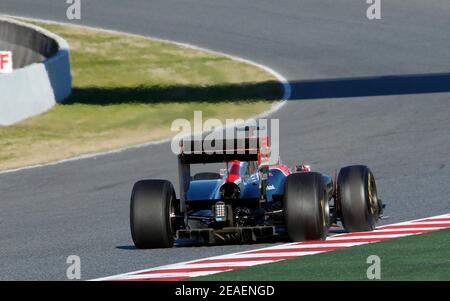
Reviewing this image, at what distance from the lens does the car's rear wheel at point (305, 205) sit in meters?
12.2

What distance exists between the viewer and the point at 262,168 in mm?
12875

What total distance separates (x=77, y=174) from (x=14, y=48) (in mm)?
13862

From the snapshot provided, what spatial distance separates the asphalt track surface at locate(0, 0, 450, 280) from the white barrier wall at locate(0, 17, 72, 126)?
369 centimetres

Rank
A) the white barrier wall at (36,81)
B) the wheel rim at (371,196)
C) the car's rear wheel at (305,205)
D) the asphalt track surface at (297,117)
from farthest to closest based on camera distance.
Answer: the white barrier wall at (36,81), the asphalt track surface at (297,117), the wheel rim at (371,196), the car's rear wheel at (305,205)

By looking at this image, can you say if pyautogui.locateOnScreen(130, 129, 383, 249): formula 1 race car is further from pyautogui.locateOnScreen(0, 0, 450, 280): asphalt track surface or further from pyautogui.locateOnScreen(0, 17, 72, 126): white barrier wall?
pyautogui.locateOnScreen(0, 17, 72, 126): white barrier wall

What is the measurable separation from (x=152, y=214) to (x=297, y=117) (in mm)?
11415

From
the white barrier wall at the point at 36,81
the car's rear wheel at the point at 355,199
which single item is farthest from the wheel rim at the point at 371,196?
the white barrier wall at the point at 36,81

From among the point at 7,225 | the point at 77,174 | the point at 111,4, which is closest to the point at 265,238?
the point at 7,225

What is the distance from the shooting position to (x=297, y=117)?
2383 centimetres

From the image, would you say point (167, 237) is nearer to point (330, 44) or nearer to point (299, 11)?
point (330, 44)

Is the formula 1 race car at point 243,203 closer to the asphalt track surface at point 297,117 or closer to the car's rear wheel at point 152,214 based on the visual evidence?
the car's rear wheel at point 152,214

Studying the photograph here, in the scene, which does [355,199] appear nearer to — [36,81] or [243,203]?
[243,203]

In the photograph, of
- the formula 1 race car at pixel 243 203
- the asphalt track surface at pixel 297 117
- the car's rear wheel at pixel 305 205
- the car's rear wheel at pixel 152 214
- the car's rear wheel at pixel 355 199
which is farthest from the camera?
the asphalt track surface at pixel 297 117

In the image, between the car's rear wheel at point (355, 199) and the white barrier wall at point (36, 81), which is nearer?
the car's rear wheel at point (355, 199)
